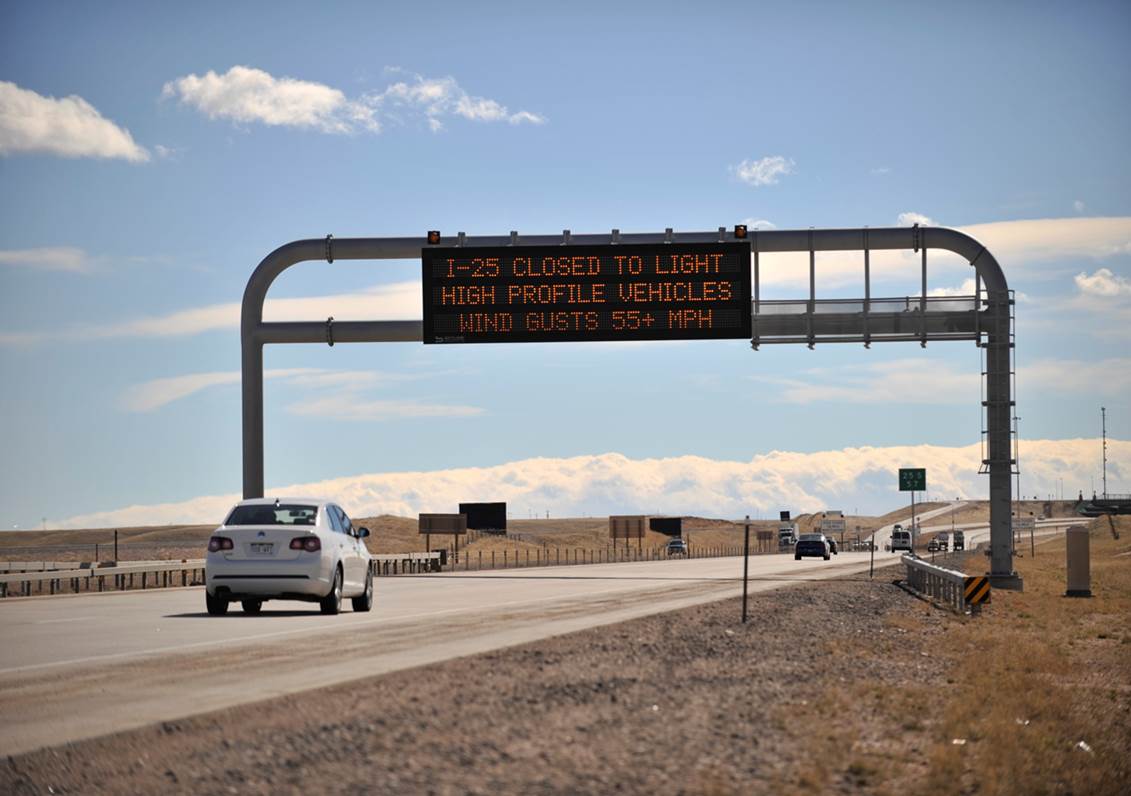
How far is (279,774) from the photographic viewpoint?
9.41 m

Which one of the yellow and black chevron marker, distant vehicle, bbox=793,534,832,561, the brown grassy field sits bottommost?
the brown grassy field

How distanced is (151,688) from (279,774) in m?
4.83

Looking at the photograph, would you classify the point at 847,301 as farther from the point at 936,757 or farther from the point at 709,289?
the point at 936,757

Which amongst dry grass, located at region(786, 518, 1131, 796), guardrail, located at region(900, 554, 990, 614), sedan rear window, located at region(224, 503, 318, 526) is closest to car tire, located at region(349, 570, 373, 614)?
sedan rear window, located at region(224, 503, 318, 526)

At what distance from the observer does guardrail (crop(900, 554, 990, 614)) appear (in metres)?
30.8

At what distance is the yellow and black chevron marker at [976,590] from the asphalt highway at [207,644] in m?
5.63

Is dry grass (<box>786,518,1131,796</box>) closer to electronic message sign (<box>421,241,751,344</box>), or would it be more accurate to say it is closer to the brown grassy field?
electronic message sign (<box>421,241,751,344</box>)

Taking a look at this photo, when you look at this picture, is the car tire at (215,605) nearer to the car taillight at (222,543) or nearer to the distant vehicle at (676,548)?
the car taillight at (222,543)

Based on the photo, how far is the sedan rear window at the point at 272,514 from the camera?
2344 cm

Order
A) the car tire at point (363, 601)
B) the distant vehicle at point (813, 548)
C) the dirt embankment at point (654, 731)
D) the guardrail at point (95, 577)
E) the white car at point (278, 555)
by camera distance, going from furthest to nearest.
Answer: the distant vehicle at point (813, 548) < the guardrail at point (95, 577) < the car tire at point (363, 601) < the white car at point (278, 555) < the dirt embankment at point (654, 731)

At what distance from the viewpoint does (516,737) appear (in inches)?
434

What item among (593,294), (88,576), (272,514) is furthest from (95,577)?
(272,514)

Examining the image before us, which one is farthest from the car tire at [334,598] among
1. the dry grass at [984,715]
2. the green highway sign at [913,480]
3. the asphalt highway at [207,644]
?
the green highway sign at [913,480]

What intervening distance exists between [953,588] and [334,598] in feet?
50.2
